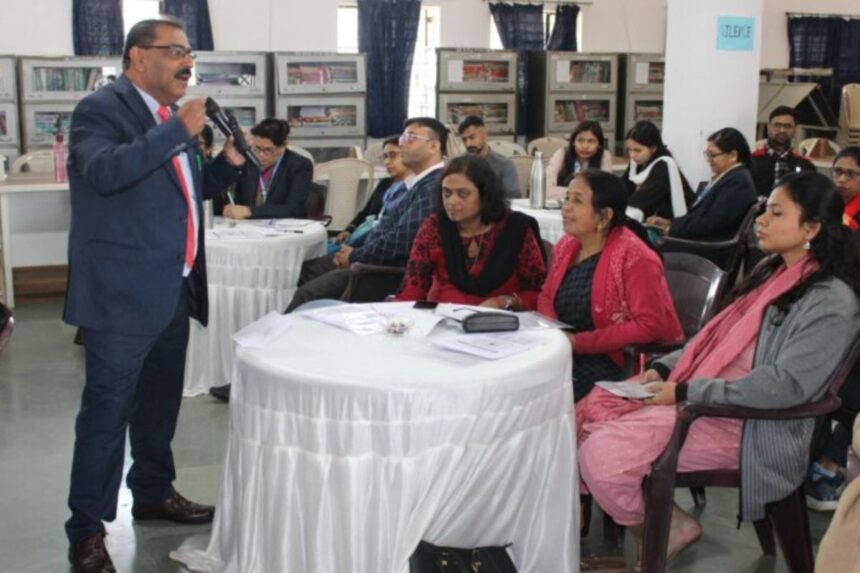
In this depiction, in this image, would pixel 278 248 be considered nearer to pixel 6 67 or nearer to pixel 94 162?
pixel 94 162

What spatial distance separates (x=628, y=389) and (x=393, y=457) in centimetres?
86

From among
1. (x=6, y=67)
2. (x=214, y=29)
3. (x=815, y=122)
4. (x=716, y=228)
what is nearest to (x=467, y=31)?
(x=214, y=29)

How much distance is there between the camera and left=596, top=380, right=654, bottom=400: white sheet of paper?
291 cm

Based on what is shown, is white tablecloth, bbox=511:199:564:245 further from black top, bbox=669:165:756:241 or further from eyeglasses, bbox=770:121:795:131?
eyeglasses, bbox=770:121:795:131

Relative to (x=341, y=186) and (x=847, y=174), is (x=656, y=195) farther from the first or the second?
(x=341, y=186)

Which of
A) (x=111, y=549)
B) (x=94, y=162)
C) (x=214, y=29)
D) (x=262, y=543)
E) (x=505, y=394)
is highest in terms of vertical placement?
(x=214, y=29)

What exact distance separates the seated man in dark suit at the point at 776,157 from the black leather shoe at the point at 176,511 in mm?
4509

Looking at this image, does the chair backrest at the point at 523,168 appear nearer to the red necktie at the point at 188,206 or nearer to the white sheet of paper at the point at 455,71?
the white sheet of paper at the point at 455,71

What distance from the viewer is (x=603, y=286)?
11.0 ft

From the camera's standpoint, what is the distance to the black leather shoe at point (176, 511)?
3410 mm

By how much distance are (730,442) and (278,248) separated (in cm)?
254

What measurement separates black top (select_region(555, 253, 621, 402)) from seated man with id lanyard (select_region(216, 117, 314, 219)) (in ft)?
8.07

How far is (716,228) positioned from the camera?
557 centimetres

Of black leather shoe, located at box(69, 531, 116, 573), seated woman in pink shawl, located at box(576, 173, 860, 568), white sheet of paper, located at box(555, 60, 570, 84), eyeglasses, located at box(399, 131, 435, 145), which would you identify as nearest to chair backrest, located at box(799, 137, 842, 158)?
white sheet of paper, located at box(555, 60, 570, 84)
